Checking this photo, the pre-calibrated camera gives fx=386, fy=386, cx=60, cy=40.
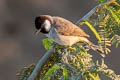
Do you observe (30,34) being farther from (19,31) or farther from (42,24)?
(42,24)

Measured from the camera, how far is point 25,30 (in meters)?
7.96

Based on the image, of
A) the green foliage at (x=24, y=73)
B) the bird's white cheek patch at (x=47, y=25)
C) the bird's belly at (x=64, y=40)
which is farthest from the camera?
the bird's white cheek patch at (x=47, y=25)

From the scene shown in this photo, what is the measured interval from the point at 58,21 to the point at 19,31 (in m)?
5.43

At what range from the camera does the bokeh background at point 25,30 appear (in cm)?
738

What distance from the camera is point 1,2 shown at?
819cm

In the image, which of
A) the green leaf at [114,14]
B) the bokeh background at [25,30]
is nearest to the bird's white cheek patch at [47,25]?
the green leaf at [114,14]

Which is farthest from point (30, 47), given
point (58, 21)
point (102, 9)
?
point (102, 9)

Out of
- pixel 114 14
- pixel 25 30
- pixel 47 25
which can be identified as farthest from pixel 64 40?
pixel 25 30

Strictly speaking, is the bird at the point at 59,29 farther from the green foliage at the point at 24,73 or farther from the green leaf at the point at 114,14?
the green foliage at the point at 24,73

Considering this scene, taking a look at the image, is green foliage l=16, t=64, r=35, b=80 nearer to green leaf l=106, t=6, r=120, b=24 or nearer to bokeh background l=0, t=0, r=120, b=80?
green leaf l=106, t=6, r=120, b=24

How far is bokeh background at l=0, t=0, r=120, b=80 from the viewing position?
24.2ft

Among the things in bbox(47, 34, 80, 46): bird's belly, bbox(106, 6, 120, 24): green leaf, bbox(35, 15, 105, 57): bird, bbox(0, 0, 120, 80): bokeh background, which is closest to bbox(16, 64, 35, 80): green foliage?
bbox(106, 6, 120, 24): green leaf

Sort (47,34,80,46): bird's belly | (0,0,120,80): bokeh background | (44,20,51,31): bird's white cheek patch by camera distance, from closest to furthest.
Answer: (47,34,80,46): bird's belly < (44,20,51,31): bird's white cheek patch < (0,0,120,80): bokeh background

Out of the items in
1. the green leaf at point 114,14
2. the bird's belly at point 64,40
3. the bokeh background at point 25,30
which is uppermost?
the green leaf at point 114,14
